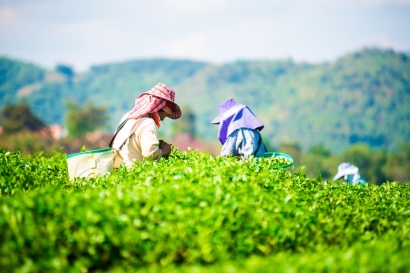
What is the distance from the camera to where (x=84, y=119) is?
103438mm

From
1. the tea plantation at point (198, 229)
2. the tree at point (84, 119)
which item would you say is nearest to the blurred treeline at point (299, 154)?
the tree at point (84, 119)

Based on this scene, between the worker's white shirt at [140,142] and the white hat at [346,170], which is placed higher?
the worker's white shirt at [140,142]

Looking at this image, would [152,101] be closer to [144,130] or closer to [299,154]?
[144,130]

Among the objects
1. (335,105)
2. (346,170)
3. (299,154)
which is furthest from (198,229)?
(335,105)

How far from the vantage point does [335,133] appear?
509ft

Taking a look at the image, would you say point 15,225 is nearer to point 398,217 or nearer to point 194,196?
point 194,196

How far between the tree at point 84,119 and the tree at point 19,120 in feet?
42.5

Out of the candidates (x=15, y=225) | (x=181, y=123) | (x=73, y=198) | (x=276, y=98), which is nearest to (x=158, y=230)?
(x=73, y=198)

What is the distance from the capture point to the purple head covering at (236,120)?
6.37m

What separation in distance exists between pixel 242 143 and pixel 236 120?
0.30m

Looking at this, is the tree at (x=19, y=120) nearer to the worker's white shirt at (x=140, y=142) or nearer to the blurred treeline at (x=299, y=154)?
the blurred treeline at (x=299, y=154)

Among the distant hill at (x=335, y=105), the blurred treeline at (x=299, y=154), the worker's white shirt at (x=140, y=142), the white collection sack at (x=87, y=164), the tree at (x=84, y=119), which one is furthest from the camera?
the distant hill at (x=335, y=105)

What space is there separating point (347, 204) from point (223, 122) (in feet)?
6.91

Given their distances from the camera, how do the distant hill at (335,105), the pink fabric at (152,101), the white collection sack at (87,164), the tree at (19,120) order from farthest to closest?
1. the distant hill at (335,105)
2. the tree at (19,120)
3. the pink fabric at (152,101)
4. the white collection sack at (87,164)
